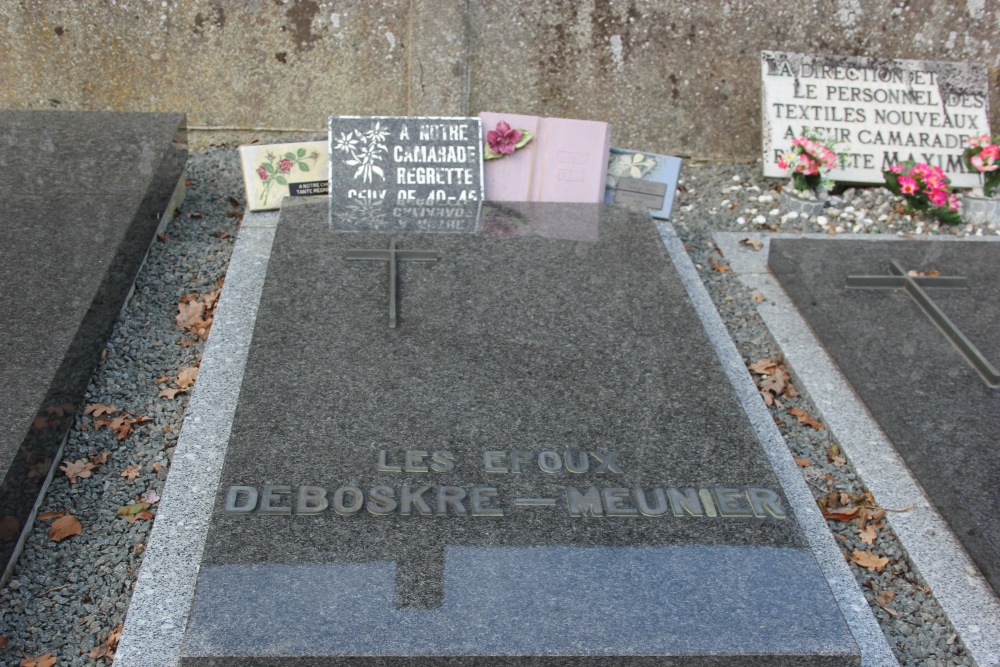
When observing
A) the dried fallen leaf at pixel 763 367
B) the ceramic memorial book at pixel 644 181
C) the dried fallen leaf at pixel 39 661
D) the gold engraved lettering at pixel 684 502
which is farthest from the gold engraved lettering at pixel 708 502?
the ceramic memorial book at pixel 644 181

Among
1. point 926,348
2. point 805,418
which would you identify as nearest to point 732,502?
point 805,418

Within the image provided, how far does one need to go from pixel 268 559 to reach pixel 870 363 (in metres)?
2.28

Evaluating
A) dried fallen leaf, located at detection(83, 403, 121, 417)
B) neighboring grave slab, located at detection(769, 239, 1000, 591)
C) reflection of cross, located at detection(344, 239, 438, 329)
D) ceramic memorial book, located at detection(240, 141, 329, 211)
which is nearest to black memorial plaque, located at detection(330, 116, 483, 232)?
ceramic memorial book, located at detection(240, 141, 329, 211)

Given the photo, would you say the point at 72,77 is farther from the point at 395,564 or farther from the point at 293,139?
the point at 395,564

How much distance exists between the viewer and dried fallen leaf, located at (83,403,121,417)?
10.3 feet

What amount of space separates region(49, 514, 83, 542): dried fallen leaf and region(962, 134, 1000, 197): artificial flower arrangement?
472cm

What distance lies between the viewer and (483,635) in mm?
2049

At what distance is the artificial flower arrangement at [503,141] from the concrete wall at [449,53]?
3.22ft

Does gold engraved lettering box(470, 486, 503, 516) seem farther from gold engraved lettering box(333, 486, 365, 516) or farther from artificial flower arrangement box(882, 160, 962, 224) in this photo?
artificial flower arrangement box(882, 160, 962, 224)

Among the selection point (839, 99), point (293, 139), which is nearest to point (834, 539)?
point (839, 99)

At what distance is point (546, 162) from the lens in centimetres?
430

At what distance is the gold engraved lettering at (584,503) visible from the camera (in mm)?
2420

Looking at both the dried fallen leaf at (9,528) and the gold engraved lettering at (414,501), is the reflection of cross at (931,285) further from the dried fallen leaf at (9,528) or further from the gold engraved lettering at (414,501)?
the dried fallen leaf at (9,528)

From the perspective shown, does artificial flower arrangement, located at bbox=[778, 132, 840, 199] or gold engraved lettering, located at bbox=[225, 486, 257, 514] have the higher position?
artificial flower arrangement, located at bbox=[778, 132, 840, 199]
